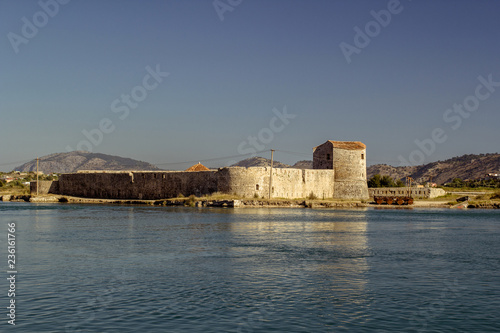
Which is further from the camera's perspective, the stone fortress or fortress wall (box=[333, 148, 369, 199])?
fortress wall (box=[333, 148, 369, 199])

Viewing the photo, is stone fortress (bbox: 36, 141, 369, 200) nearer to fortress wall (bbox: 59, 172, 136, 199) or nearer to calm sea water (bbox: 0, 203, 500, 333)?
fortress wall (bbox: 59, 172, 136, 199)

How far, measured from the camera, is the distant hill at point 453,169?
113438mm

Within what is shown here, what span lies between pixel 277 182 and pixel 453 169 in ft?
302

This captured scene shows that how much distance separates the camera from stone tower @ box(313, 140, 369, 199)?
41938 mm

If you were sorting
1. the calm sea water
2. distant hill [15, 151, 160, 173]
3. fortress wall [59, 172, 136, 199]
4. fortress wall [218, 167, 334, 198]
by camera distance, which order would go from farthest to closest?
1. distant hill [15, 151, 160, 173]
2. fortress wall [59, 172, 136, 199]
3. fortress wall [218, 167, 334, 198]
4. the calm sea water

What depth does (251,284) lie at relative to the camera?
974 cm

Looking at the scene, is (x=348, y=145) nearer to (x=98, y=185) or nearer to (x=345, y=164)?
(x=345, y=164)

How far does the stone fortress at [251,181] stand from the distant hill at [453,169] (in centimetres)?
7612

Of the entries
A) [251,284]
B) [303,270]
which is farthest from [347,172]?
[251,284]

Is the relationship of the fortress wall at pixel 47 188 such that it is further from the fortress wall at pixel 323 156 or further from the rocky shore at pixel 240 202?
the fortress wall at pixel 323 156

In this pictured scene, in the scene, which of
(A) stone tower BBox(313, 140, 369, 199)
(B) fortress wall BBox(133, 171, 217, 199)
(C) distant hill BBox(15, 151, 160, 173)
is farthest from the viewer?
(C) distant hill BBox(15, 151, 160, 173)

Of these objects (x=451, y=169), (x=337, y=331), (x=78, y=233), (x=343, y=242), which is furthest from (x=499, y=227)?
(x=451, y=169)

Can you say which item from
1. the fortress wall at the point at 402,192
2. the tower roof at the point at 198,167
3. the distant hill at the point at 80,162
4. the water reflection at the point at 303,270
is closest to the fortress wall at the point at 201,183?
the tower roof at the point at 198,167

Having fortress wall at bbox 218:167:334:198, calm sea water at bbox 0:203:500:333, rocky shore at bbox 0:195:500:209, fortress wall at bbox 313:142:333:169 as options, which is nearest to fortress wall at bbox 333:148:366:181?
fortress wall at bbox 313:142:333:169
